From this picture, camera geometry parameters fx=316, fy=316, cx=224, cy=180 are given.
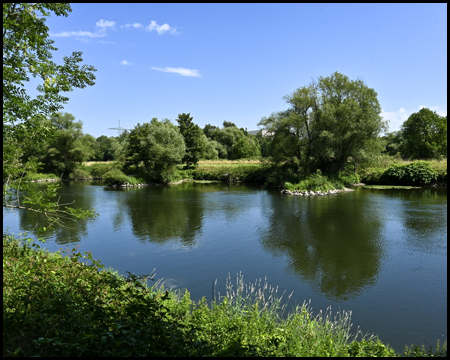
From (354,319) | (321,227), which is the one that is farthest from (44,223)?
(354,319)

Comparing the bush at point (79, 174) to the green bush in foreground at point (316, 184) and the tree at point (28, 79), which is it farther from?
the tree at point (28, 79)

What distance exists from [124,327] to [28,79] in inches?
221

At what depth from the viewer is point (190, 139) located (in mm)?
53938

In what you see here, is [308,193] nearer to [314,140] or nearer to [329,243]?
[314,140]

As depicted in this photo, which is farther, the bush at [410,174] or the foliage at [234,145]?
the foliage at [234,145]

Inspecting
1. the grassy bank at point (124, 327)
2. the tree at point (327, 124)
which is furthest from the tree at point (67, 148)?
the grassy bank at point (124, 327)

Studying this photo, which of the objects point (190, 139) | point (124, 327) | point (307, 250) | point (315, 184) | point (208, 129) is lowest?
point (307, 250)

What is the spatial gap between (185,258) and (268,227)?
21.0ft

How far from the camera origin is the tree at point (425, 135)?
43969 mm

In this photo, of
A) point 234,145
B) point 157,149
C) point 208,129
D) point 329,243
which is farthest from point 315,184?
point 208,129

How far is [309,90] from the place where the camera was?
1425 inches

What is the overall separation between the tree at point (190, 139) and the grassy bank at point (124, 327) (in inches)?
1805

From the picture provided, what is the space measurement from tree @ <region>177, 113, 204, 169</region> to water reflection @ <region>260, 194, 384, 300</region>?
104 ft

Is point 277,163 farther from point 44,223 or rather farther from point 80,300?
point 80,300
